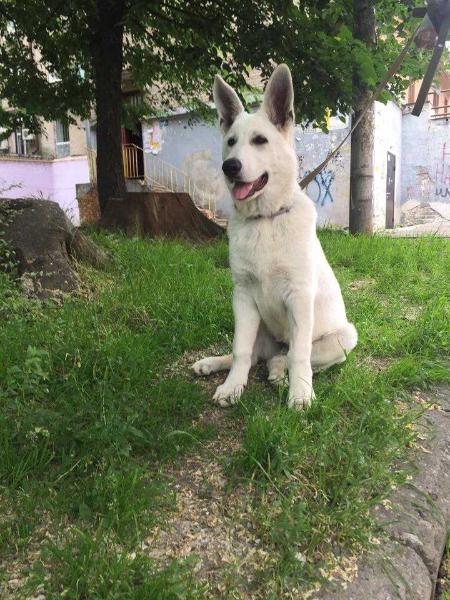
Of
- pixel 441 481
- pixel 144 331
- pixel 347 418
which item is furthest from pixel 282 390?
pixel 144 331

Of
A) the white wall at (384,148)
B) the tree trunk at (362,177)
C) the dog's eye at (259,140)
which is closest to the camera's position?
the dog's eye at (259,140)

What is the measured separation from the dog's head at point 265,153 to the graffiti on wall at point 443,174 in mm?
15340

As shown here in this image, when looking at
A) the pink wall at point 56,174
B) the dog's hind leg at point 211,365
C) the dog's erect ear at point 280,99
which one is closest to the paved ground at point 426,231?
the dog's erect ear at point 280,99

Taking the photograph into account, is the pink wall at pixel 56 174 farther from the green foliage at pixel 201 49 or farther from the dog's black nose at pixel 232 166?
the dog's black nose at pixel 232 166

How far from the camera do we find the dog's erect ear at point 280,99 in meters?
2.57

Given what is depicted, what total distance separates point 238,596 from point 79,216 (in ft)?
45.4

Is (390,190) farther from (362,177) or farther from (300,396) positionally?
(300,396)

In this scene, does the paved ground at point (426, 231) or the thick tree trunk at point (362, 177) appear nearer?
the thick tree trunk at point (362, 177)

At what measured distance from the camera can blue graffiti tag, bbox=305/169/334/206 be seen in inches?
581

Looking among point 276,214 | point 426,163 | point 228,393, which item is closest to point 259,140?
point 276,214

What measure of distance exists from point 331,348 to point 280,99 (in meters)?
1.44

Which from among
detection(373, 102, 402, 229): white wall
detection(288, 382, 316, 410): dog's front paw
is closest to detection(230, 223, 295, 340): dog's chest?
detection(288, 382, 316, 410): dog's front paw

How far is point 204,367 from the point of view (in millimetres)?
2869

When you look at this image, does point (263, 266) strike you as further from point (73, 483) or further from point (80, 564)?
point (80, 564)
